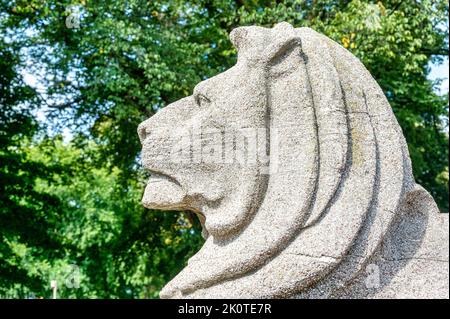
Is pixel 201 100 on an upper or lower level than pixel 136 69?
lower

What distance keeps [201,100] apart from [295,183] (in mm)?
924

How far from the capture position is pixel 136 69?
13.4 m

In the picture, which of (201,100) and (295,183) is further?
(201,100)

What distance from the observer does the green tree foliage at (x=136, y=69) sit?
12.4 metres

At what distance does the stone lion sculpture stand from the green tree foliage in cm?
723

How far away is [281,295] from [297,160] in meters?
0.82

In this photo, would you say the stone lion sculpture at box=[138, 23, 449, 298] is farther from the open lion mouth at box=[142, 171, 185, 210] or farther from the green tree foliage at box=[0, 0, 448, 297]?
the green tree foliage at box=[0, 0, 448, 297]

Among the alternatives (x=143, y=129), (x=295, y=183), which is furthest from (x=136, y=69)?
(x=295, y=183)

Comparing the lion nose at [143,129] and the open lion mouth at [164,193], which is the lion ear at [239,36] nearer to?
the lion nose at [143,129]

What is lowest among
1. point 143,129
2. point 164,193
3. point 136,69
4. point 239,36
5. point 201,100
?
point 164,193

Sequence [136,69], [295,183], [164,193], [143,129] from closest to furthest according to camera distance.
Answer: [295,183] → [164,193] → [143,129] → [136,69]

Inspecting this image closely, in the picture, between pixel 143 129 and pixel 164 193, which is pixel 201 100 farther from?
pixel 164 193

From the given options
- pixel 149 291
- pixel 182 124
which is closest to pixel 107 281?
pixel 149 291
